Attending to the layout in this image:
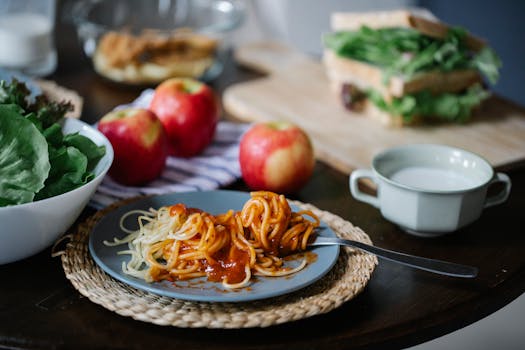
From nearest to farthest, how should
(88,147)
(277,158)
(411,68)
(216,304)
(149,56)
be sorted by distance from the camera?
(216,304) → (88,147) → (277,158) → (411,68) → (149,56)

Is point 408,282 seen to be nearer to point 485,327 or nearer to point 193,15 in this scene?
point 485,327

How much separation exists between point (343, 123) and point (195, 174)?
0.57 m

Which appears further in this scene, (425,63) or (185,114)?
(425,63)

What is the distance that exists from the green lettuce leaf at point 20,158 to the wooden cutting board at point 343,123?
0.81 metres

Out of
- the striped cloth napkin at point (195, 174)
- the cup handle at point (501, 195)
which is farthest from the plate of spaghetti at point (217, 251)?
the cup handle at point (501, 195)

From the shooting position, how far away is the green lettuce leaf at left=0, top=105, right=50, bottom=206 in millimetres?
1145

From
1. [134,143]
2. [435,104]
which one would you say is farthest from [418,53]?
[134,143]

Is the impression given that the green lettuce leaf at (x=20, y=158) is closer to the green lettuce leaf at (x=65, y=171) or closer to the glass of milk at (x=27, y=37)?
the green lettuce leaf at (x=65, y=171)

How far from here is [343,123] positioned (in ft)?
6.64

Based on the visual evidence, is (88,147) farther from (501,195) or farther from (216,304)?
(501,195)

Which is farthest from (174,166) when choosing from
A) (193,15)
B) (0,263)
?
(193,15)

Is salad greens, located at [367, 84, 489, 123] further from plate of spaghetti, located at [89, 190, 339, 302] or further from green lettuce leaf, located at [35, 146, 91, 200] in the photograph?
green lettuce leaf, located at [35, 146, 91, 200]

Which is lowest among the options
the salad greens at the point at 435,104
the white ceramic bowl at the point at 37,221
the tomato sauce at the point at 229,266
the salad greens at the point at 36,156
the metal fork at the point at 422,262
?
the salad greens at the point at 435,104

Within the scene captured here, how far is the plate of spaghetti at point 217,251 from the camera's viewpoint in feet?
3.58
